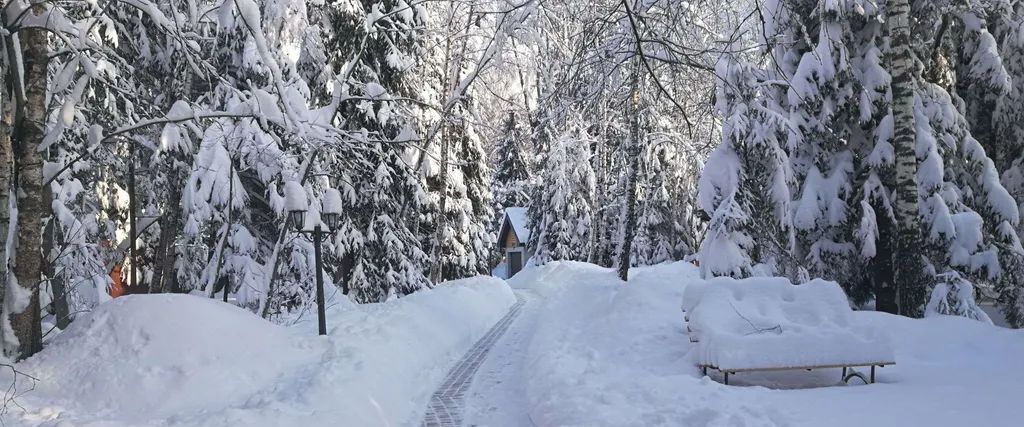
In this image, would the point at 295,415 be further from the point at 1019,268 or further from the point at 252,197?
the point at 1019,268

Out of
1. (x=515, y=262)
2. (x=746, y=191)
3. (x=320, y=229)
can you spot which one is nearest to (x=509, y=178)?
(x=515, y=262)

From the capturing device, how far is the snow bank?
6328 millimetres

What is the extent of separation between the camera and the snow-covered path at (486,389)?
283 inches

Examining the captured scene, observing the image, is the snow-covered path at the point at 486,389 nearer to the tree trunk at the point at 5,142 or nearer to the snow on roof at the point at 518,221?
the tree trunk at the point at 5,142

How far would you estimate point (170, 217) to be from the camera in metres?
12.8

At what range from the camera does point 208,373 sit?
713cm

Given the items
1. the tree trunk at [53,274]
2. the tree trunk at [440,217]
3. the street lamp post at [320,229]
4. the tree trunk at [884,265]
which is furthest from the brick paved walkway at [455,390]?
the tree trunk at [440,217]

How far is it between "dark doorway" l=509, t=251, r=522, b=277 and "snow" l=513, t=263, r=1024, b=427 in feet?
121

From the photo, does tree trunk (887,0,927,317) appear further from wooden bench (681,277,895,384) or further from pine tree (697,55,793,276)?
pine tree (697,55,793,276)

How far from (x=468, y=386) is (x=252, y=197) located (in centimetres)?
771

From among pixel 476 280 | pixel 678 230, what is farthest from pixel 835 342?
pixel 678 230

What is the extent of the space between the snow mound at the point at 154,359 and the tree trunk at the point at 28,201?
33 cm

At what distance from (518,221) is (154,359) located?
40650mm

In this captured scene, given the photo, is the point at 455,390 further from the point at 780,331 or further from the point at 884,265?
the point at 884,265
